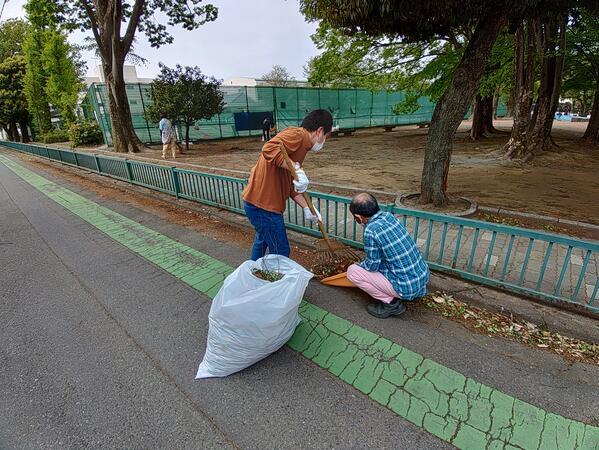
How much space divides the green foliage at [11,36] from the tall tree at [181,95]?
30.7 m

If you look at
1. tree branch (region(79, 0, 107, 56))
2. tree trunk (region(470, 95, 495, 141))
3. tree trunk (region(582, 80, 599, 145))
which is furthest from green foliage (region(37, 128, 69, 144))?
tree trunk (region(582, 80, 599, 145))

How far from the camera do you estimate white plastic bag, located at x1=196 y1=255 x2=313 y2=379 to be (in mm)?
1824

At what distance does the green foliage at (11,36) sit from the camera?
3000 centimetres

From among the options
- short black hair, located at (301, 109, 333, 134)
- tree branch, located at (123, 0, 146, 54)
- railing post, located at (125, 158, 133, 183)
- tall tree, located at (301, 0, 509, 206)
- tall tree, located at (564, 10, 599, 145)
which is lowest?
railing post, located at (125, 158, 133, 183)

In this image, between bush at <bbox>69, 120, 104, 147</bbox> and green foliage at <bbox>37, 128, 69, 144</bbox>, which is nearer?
bush at <bbox>69, 120, 104, 147</bbox>

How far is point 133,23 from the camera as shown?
1147 cm

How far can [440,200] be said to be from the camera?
479cm

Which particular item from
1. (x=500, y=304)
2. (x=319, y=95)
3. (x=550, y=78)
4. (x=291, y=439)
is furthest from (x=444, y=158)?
(x=319, y=95)

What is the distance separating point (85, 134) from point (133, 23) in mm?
9732

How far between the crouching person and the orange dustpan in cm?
27

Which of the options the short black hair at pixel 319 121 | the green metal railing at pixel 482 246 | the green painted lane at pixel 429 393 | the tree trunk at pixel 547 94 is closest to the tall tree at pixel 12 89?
the green metal railing at pixel 482 246

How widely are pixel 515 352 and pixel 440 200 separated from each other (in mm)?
3046

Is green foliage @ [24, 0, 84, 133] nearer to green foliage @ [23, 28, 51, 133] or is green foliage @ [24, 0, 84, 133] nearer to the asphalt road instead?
green foliage @ [23, 28, 51, 133]

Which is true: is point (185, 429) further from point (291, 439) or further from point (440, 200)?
point (440, 200)
